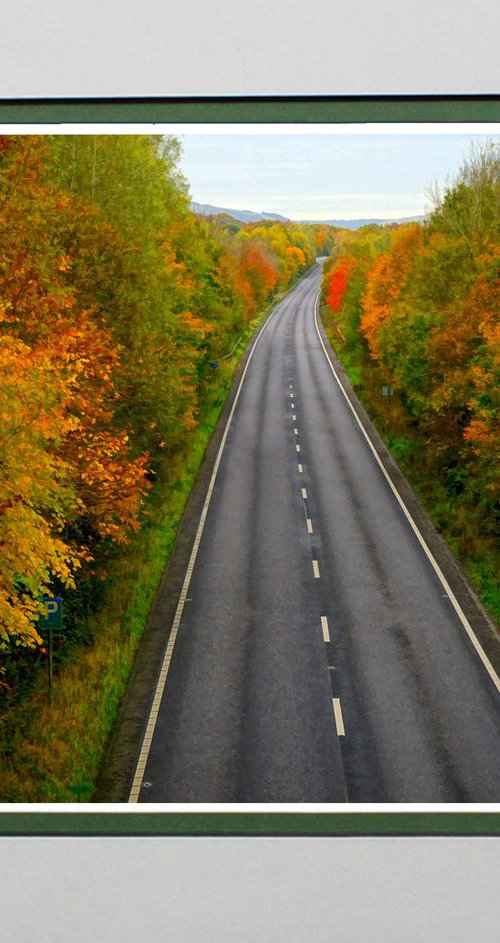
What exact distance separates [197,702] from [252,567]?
19.6 feet

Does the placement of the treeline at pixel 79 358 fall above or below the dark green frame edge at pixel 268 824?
above

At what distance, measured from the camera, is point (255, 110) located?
914 centimetres

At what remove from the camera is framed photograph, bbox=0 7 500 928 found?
28.8ft

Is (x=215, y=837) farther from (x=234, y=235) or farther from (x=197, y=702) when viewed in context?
(x=234, y=235)

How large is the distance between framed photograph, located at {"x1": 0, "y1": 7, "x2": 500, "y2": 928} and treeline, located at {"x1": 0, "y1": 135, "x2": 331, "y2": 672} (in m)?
0.08

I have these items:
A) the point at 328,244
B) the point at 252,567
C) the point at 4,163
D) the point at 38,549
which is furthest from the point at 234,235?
the point at 38,549

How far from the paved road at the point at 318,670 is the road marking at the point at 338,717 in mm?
36

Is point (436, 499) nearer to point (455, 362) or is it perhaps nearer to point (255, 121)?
point (455, 362)

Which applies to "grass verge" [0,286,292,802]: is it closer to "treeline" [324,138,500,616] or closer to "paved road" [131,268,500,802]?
"paved road" [131,268,500,802]

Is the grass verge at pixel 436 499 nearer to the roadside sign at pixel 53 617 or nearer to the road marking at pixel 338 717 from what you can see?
the road marking at pixel 338 717

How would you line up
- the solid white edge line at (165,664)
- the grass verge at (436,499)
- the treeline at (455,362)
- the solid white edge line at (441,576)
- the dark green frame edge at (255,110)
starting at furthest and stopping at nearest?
1. the grass verge at (436,499)
2. the treeline at (455,362)
3. the solid white edge line at (441,576)
4. the solid white edge line at (165,664)
5. the dark green frame edge at (255,110)

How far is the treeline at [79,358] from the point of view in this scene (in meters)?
10.8

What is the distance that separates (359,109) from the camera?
9141mm

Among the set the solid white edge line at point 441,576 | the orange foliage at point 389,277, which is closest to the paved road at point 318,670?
the solid white edge line at point 441,576
